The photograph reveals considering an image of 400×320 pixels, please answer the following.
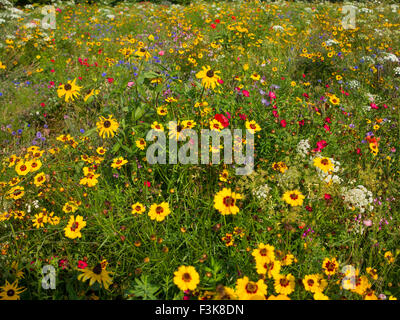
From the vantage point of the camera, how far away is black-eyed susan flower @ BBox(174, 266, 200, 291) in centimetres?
121

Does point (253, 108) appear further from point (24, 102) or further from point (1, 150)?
point (24, 102)

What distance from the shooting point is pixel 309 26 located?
5852mm

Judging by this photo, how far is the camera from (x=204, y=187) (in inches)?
84.4

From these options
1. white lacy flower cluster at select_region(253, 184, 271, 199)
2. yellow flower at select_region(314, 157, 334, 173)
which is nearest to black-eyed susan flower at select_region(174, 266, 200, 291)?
white lacy flower cluster at select_region(253, 184, 271, 199)

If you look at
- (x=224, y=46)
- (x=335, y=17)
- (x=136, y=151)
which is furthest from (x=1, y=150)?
(x=335, y=17)

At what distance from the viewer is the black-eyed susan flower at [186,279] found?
47.8 inches

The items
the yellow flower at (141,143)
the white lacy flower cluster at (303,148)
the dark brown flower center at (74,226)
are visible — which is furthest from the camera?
the white lacy flower cluster at (303,148)

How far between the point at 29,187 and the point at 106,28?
5.06 m

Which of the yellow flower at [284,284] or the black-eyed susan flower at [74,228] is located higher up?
the black-eyed susan flower at [74,228]

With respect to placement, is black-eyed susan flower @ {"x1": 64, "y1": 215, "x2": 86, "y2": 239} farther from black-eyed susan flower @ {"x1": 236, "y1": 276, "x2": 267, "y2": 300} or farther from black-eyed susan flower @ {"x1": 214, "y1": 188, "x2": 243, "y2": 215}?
black-eyed susan flower @ {"x1": 236, "y1": 276, "x2": 267, "y2": 300}

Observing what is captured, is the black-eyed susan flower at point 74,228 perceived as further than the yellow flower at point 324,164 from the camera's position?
No

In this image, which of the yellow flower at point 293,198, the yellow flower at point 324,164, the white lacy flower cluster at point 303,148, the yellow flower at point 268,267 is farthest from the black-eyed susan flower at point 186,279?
the white lacy flower cluster at point 303,148

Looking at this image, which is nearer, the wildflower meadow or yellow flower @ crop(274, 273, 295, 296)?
yellow flower @ crop(274, 273, 295, 296)

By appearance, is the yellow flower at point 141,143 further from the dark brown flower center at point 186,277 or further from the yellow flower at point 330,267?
the yellow flower at point 330,267
